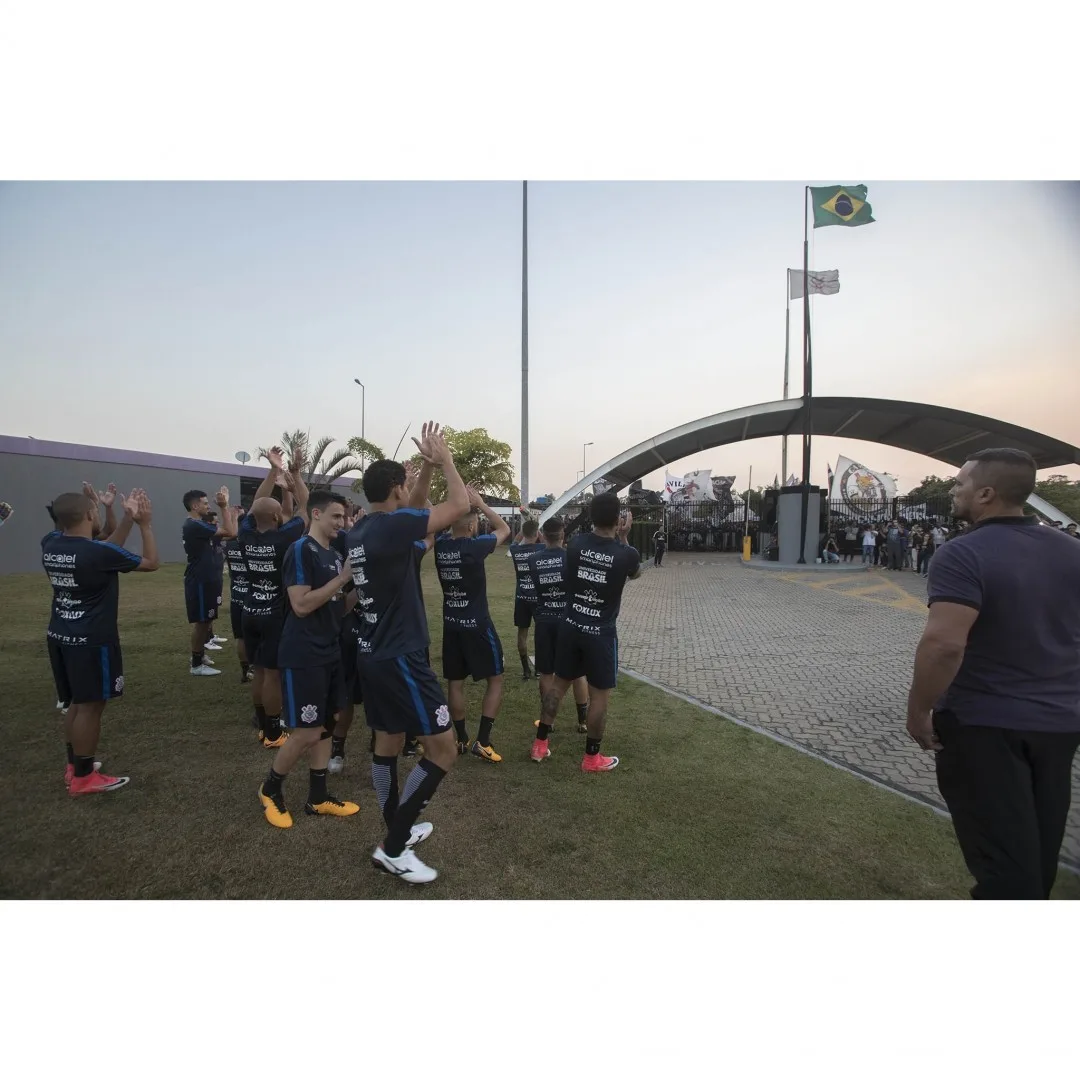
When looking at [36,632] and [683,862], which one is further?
[36,632]

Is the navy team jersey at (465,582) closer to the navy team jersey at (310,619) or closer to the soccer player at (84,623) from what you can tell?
the navy team jersey at (310,619)

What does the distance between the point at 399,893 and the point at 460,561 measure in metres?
2.29

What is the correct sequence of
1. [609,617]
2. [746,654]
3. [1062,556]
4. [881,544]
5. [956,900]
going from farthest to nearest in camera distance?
[881,544], [746,654], [609,617], [956,900], [1062,556]

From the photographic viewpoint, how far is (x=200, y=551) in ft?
22.3

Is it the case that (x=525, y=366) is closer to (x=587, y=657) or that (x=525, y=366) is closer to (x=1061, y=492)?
(x=587, y=657)

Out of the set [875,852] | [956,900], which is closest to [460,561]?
[875,852]

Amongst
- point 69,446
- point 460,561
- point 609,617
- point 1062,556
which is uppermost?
point 69,446

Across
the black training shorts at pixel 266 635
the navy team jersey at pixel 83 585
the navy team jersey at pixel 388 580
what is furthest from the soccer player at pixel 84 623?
the navy team jersey at pixel 388 580

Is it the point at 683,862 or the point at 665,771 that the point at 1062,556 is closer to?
the point at 683,862

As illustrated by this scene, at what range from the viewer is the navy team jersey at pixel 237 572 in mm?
4973

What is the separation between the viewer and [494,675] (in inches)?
183

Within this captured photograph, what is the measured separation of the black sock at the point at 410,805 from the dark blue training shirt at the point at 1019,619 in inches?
96.6

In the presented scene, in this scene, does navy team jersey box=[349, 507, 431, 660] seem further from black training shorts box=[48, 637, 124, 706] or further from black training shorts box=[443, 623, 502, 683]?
black training shorts box=[48, 637, 124, 706]

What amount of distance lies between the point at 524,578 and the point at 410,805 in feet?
11.9
